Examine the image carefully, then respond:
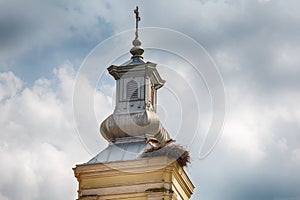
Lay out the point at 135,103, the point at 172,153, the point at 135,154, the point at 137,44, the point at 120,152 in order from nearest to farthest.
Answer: the point at 172,153, the point at 135,154, the point at 120,152, the point at 135,103, the point at 137,44

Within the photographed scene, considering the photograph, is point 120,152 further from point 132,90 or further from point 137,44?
point 137,44

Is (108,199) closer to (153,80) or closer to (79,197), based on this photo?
(79,197)

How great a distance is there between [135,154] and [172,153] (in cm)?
160

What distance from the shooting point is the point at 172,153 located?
1240 inches

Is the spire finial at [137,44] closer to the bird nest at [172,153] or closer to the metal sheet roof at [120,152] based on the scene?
the metal sheet roof at [120,152]

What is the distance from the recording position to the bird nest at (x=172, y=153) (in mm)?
31500

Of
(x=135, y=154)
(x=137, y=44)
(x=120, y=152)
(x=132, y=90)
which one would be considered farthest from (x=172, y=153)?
(x=137, y=44)

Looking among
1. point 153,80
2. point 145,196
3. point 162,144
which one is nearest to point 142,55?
point 153,80

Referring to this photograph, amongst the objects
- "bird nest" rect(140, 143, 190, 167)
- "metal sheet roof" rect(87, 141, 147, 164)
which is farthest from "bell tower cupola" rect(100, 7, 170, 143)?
"bird nest" rect(140, 143, 190, 167)

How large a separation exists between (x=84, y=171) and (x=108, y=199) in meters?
1.48

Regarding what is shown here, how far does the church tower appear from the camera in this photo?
1231 inches

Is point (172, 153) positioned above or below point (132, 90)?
below

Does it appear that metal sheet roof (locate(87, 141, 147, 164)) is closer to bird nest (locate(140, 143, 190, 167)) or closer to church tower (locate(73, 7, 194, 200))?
church tower (locate(73, 7, 194, 200))

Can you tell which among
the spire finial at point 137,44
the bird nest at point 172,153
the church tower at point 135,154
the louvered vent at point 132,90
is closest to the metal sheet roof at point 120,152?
the church tower at point 135,154
